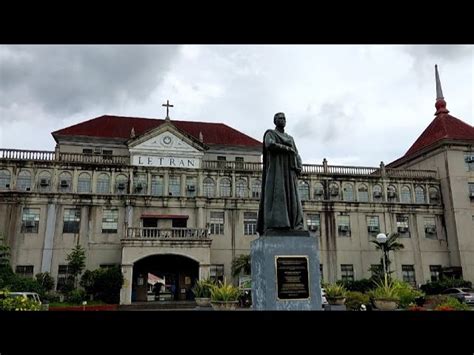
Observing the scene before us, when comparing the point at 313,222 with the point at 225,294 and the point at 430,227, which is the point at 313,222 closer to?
the point at 430,227

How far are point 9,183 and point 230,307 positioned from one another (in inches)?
1010

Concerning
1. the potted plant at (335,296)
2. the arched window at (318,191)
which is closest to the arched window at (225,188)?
the arched window at (318,191)

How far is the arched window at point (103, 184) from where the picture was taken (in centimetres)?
3091

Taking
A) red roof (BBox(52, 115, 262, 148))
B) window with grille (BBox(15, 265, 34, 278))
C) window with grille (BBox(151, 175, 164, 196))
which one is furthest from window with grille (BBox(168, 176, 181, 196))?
window with grille (BBox(15, 265, 34, 278))

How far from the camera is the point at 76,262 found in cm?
2722

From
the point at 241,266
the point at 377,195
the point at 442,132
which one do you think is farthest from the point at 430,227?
the point at 241,266

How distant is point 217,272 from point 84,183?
441 inches

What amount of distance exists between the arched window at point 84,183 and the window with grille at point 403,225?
917 inches

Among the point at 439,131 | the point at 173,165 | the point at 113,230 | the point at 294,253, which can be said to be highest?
the point at 439,131

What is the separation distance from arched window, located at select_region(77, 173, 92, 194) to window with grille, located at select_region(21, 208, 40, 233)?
3.05m

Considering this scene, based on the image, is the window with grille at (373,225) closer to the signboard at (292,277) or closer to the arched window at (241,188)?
the arched window at (241,188)
